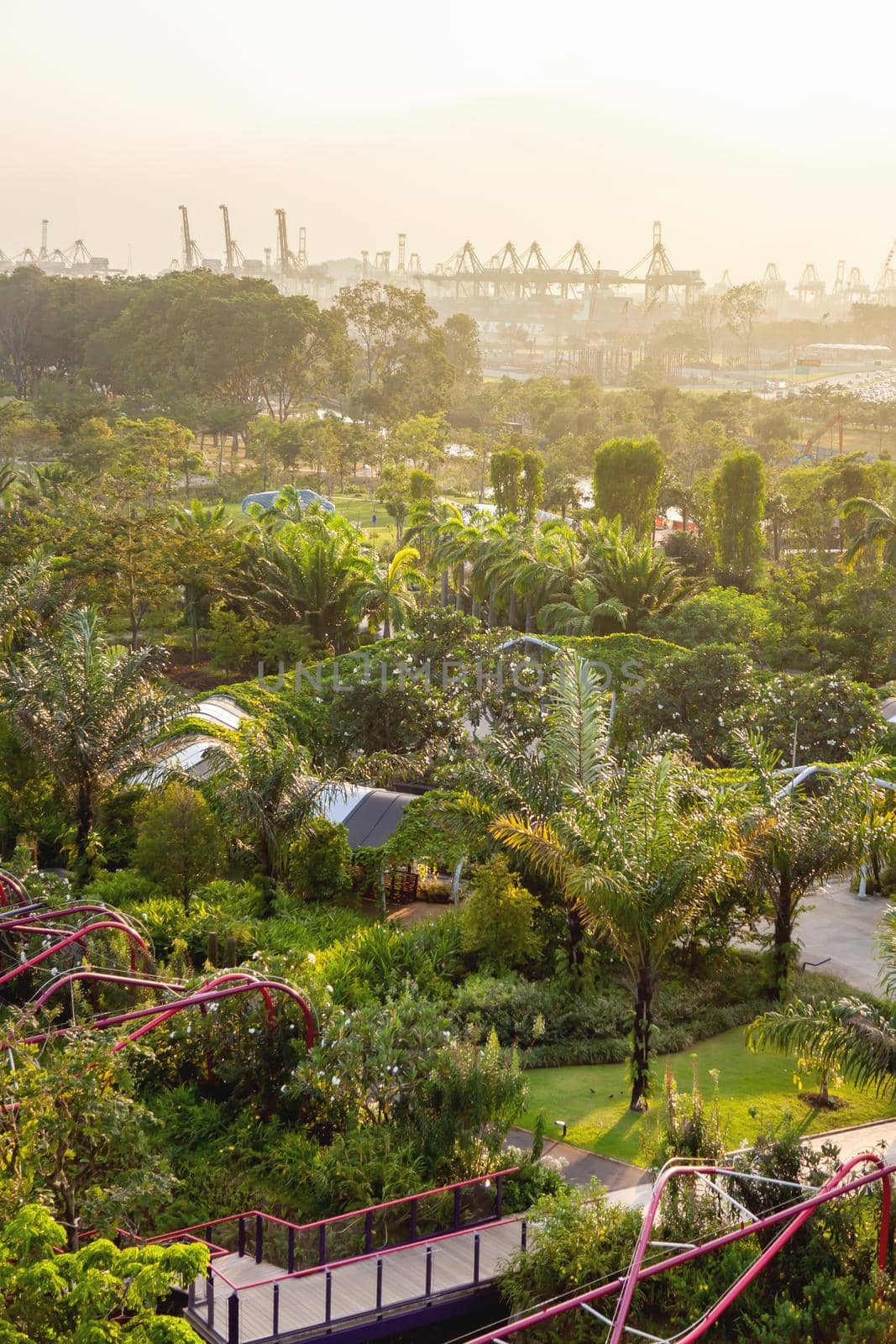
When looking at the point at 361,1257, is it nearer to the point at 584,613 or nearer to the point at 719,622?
the point at 719,622

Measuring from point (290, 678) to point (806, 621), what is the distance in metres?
12.2

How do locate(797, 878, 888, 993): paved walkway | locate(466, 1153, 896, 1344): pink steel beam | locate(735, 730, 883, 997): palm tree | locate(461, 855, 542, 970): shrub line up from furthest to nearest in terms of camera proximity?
1. locate(797, 878, 888, 993): paved walkway
2. locate(461, 855, 542, 970): shrub
3. locate(735, 730, 883, 997): palm tree
4. locate(466, 1153, 896, 1344): pink steel beam

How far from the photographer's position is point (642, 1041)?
12.9 metres

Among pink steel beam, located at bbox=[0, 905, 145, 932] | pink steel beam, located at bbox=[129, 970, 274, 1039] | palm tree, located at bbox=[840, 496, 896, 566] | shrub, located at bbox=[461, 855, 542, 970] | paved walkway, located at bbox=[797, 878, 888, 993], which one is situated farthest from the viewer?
palm tree, located at bbox=[840, 496, 896, 566]

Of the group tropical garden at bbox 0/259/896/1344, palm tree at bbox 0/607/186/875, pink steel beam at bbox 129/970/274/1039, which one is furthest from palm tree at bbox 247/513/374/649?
pink steel beam at bbox 129/970/274/1039

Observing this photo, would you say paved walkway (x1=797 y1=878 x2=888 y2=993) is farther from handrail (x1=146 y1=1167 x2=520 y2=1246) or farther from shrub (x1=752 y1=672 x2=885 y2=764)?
handrail (x1=146 y1=1167 x2=520 y2=1246)

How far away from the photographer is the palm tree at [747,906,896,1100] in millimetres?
10859

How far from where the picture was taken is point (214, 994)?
11.2 m

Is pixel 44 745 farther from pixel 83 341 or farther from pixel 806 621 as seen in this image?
pixel 83 341

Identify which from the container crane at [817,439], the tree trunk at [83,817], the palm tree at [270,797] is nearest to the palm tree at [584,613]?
the palm tree at [270,797]

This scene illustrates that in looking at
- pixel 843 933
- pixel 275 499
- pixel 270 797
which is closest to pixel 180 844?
pixel 270 797

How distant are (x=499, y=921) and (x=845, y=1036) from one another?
484 centimetres

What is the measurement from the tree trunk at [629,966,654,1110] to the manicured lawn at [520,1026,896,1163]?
0.59 feet

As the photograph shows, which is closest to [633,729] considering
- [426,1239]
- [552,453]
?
[426,1239]
